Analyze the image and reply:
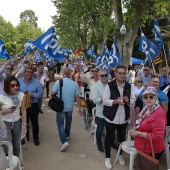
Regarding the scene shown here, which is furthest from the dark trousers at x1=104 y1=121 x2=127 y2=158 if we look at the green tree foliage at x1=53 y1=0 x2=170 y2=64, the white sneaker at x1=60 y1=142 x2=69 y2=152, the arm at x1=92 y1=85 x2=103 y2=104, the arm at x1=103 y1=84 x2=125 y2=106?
the green tree foliage at x1=53 y1=0 x2=170 y2=64

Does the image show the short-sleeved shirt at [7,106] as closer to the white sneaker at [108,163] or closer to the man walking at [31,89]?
the man walking at [31,89]

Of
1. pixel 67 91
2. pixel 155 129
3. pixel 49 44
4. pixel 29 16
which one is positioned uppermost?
pixel 29 16

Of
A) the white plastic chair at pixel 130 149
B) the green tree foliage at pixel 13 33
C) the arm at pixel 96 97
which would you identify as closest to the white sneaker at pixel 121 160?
the white plastic chair at pixel 130 149

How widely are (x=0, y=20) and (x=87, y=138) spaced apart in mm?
57068

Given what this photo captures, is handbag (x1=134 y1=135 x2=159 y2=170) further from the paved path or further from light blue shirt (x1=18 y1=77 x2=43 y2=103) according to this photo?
light blue shirt (x1=18 y1=77 x2=43 y2=103)

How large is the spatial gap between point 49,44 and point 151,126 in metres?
3.78

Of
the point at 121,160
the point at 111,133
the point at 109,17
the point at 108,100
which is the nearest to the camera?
the point at 108,100

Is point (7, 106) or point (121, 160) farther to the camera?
point (121, 160)

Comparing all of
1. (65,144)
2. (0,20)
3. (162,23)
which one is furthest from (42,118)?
(0,20)

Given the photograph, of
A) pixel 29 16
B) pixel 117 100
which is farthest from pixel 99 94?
pixel 29 16

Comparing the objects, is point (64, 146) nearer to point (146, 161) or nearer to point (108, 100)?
point (108, 100)

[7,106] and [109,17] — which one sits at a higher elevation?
[109,17]

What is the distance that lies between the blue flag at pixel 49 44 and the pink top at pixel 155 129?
349 cm

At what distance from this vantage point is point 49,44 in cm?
621
